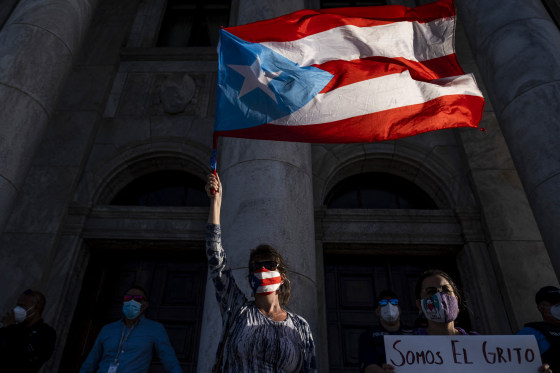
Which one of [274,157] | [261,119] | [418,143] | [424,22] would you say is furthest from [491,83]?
[261,119]

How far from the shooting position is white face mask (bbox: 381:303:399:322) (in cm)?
399

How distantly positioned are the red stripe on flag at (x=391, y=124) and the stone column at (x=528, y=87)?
114 cm

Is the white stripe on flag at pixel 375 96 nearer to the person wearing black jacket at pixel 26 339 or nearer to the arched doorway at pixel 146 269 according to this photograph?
the person wearing black jacket at pixel 26 339

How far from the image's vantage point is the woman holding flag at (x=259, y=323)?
A: 2.27 meters

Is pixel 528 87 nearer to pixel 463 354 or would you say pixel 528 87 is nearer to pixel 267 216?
pixel 267 216

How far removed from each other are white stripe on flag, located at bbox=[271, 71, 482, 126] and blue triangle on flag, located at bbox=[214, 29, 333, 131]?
13 centimetres

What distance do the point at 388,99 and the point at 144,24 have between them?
306 inches

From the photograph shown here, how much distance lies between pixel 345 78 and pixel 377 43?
69 centimetres

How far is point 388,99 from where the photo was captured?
13.2ft

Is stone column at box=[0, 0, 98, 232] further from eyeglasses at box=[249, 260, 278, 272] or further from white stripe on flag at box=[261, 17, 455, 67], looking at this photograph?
eyeglasses at box=[249, 260, 278, 272]

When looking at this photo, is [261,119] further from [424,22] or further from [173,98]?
[173,98]

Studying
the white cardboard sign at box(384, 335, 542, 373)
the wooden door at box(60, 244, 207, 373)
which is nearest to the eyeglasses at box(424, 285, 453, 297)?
the white cardboard sign at box(384, 335, 542, 373)

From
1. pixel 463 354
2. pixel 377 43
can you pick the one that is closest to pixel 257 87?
pixel 377 43

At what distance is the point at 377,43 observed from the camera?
175 inches
